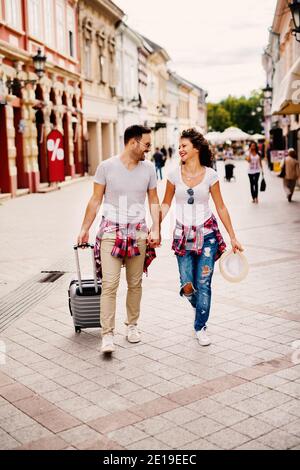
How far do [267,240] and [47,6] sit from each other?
17802 mm

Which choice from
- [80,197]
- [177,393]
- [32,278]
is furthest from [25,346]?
[80,197]

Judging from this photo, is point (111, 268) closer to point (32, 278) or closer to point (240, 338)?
point (240, 338)

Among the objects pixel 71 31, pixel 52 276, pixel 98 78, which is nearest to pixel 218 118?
pixel 98 78

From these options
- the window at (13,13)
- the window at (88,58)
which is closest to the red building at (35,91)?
the window at (13,13)

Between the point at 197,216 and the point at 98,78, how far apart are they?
102 feet

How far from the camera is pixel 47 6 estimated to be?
25125 mm

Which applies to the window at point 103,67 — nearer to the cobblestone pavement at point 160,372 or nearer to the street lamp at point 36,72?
the street lamp at point 36,72

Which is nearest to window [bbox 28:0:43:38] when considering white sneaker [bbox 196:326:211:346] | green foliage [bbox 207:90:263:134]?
white sneaker [bbox 196:326:211:346]

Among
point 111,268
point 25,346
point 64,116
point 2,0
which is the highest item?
point 2,0

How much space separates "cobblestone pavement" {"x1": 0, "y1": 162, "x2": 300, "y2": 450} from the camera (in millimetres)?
3752

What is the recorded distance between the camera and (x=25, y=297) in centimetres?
740

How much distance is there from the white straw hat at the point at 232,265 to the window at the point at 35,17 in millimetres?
19467

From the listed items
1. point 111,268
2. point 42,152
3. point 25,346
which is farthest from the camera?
point 42,152

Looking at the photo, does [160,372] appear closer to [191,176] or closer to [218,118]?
[191,176]
